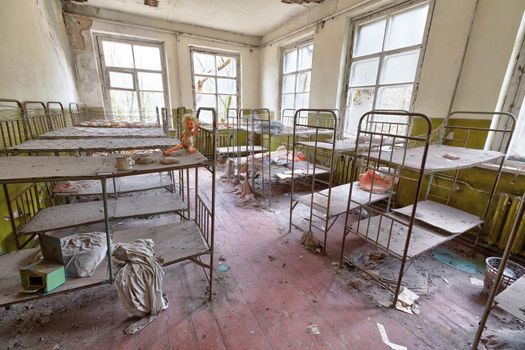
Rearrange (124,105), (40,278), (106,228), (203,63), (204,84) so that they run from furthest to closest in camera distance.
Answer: (204,84) < (203,63) < (124,105) < (106,228) < (40,278)

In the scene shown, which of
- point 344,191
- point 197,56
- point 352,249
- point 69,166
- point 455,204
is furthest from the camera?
point 197,56

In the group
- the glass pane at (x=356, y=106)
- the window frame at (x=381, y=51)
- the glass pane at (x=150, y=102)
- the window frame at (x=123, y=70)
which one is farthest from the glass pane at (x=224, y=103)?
the glass pane at (x=356, y=106)

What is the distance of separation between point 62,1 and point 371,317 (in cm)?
672

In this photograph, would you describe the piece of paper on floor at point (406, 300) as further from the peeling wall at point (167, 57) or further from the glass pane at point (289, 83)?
the peeling wall at point (167, 57)

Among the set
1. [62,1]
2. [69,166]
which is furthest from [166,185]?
[62,1]

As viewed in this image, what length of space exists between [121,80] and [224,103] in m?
2.46

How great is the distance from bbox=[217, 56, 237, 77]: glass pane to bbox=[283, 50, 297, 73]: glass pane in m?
1.47

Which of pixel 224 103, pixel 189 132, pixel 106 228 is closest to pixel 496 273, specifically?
pixel 189 132

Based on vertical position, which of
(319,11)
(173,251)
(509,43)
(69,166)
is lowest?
(173,251)

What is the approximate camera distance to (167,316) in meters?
1.55

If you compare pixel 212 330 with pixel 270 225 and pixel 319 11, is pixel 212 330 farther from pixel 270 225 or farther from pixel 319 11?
pixel 319 11

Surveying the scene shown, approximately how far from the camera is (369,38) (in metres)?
3.65

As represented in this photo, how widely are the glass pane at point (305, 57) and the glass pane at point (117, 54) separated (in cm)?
381

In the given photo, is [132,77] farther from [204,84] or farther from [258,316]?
[258,316]
